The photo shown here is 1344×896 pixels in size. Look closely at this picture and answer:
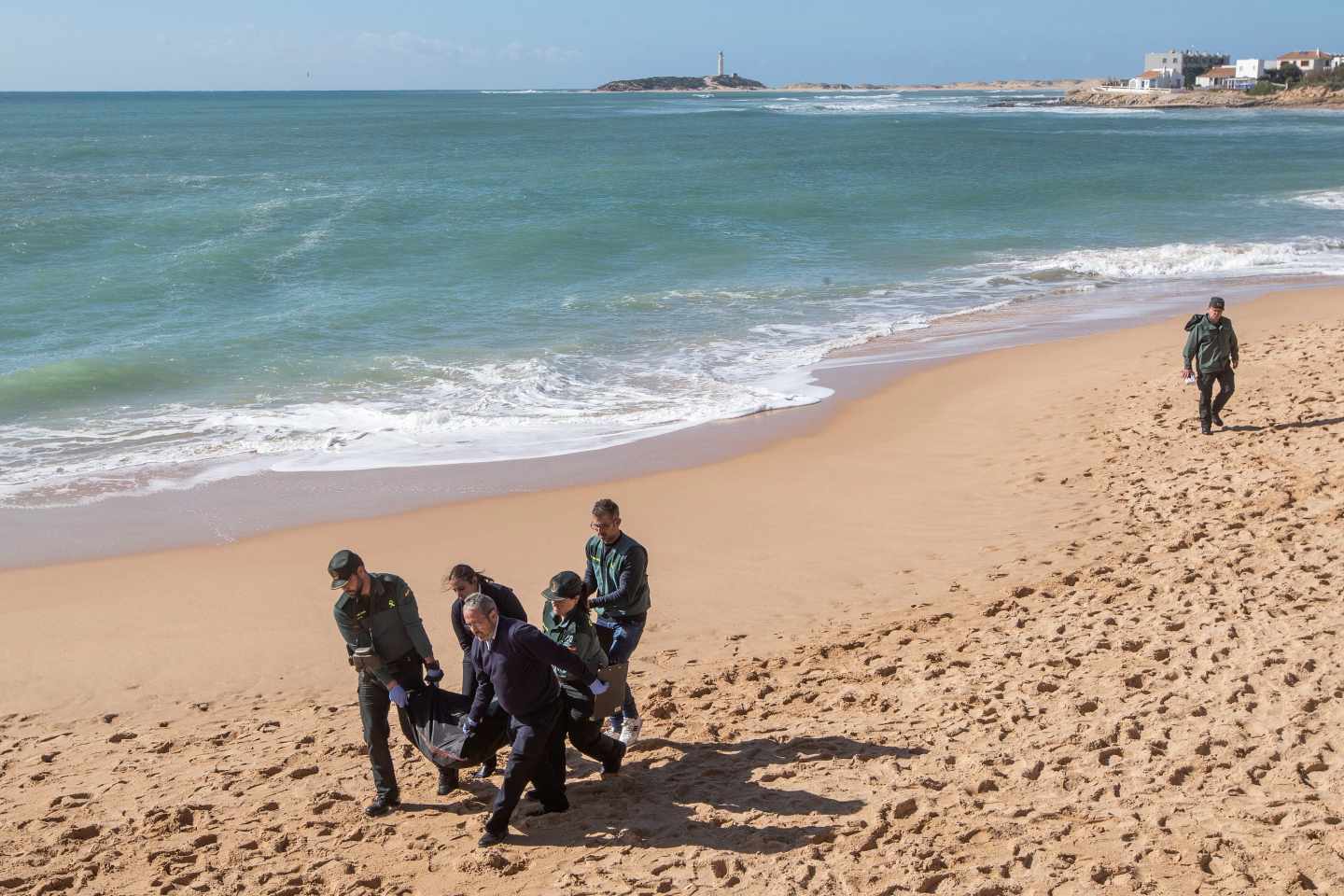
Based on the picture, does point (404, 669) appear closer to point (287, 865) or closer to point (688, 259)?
point (287, 865)

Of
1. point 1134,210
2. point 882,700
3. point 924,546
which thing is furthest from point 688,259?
point 882,700

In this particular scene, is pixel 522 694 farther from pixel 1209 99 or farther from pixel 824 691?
pixel 1209 99

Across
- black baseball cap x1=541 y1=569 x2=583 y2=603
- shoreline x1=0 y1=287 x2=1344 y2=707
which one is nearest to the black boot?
black baseball cap x1=541 y1=569 x2=583 y2=603

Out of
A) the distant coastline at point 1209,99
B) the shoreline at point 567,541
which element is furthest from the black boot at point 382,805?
the distant coastline at point 1209,99

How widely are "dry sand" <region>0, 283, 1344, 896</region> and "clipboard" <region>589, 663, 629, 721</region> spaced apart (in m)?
0.44

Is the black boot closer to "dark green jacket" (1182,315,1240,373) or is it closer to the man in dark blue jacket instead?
the man in dark blue jacket

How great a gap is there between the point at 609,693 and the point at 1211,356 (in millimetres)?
8123

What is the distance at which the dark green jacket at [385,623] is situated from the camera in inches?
220

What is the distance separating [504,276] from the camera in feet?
86.8

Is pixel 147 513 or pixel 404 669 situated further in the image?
pixel 147 513

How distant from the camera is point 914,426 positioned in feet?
44.6

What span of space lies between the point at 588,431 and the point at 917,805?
31.0 ft

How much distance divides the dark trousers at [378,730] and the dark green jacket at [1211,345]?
8.77 m

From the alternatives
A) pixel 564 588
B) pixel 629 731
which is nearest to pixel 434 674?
pixel 564 588
